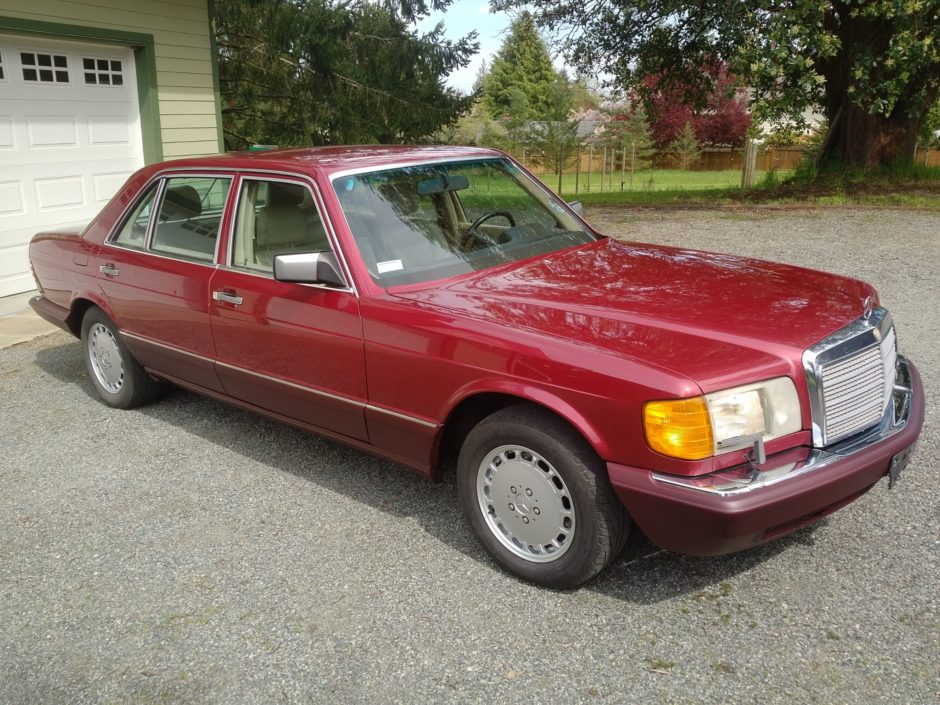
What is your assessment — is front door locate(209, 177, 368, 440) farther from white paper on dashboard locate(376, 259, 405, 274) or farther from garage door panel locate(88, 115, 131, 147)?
garage door panel locate(88, 115, 131, 147)

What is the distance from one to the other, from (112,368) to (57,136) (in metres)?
5.04

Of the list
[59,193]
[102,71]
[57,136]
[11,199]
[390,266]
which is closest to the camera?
[390,266]

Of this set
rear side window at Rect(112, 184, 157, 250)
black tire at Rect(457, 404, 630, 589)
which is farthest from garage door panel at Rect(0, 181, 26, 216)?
black tire at Rect(457, 404, 630, 589)

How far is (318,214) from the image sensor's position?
409 cm

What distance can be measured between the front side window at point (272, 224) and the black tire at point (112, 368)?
4.68 feet

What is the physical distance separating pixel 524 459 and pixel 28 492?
2738 mm

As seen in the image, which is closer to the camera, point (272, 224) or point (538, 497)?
point (538, 497)

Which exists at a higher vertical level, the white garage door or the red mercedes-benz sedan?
the white garage door

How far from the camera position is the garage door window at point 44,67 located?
9.02 metres

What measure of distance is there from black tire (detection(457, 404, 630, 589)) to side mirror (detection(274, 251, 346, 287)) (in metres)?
0.99

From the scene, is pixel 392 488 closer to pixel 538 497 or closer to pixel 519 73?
pixel 538 497

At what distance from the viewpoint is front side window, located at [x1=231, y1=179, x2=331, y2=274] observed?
4168 millimetres

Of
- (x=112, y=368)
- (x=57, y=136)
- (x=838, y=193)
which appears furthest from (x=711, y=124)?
(x=112, y=368)

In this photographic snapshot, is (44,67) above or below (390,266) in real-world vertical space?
above
